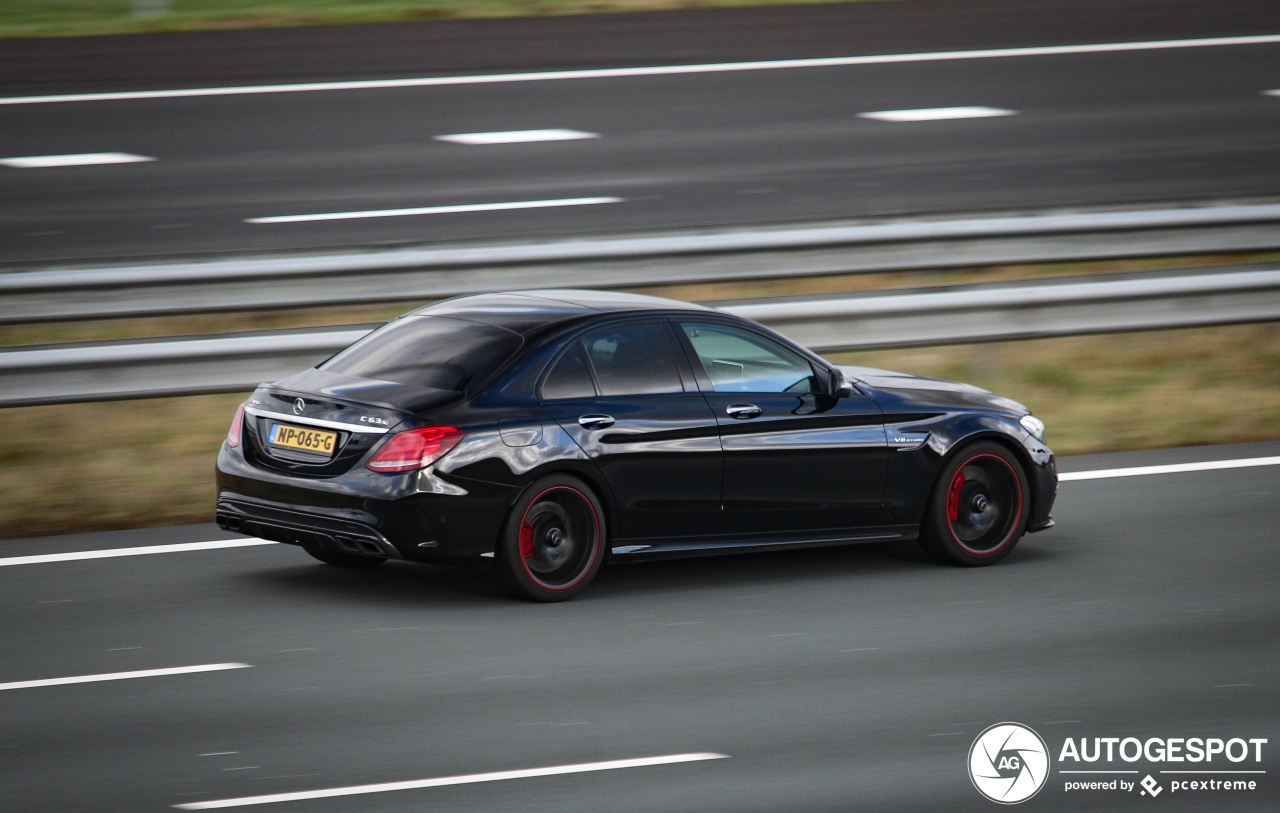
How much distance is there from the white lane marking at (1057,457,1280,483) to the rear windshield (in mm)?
4402

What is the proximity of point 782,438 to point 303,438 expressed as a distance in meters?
2.32

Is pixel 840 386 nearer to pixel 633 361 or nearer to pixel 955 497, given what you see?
pixel 955 497

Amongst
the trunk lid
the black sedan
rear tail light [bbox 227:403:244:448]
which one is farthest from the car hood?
rear tail light [bbox 227:403:244:448]

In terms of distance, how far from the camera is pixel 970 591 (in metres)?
8.87

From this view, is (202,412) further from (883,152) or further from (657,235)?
(883,152)

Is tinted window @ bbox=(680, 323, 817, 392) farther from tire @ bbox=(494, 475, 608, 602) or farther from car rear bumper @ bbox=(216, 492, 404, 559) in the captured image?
car rear bumper @ bbox=(216, 492, 404, 559)

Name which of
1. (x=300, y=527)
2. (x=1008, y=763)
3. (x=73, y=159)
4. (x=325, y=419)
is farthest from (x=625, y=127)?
(x=1008, y=763)

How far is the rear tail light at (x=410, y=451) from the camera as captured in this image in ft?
26.1

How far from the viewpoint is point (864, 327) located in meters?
12.2

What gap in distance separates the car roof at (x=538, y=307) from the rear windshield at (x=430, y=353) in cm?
9

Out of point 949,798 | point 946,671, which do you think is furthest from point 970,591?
point 949,798

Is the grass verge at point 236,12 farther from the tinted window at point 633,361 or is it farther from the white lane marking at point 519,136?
the tinted window at point 633,361

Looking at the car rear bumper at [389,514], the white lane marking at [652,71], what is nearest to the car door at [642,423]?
the car rear bumper at [389,514]

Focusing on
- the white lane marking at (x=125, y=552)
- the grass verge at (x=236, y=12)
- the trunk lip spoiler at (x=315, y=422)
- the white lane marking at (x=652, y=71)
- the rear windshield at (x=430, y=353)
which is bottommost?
the white lane marking at (x=125, y=552)
